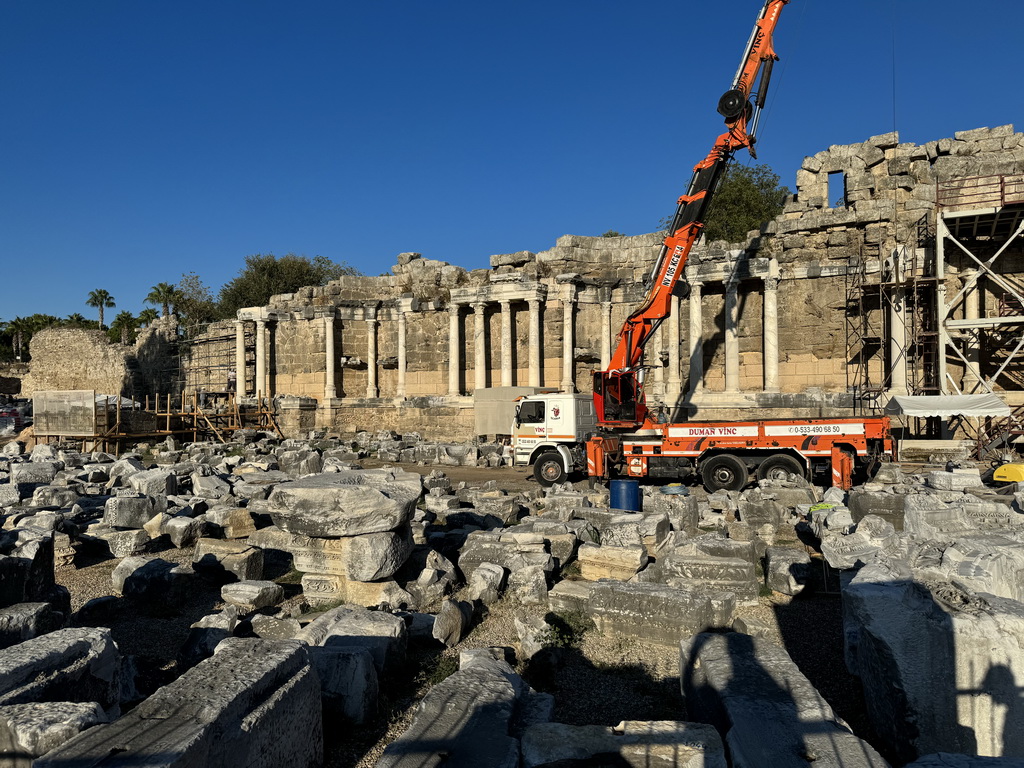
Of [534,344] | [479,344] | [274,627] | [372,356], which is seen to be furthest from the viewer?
[372,356]

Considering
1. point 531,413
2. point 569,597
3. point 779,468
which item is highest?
point 531,413

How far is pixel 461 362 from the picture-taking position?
85.1ft

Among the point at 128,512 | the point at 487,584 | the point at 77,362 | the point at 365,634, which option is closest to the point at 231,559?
the point at 487,584

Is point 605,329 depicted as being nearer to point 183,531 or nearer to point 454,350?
point 454,350

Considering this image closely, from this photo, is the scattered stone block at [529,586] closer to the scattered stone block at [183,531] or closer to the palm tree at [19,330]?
the scattered stone block at [183,531]

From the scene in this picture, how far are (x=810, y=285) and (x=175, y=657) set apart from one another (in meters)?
20.0

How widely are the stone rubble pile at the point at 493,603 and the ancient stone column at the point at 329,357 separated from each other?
1386cm

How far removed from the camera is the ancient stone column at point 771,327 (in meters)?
20.7

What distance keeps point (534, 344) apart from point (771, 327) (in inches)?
312

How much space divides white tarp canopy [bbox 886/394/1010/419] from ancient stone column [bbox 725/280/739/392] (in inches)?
205

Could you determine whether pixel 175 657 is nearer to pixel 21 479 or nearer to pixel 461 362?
pixel 21 479

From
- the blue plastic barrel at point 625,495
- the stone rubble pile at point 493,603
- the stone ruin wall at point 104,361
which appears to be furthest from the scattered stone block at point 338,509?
the stone ruin wall at point 104,361

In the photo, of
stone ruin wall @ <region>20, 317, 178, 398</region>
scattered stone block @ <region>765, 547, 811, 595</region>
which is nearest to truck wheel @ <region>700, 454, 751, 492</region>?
scattered stone block @ <region>765, 547, 811, 595</region>

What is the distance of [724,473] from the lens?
14578 millimetres
